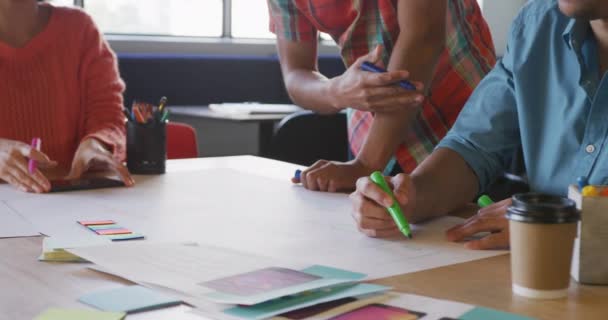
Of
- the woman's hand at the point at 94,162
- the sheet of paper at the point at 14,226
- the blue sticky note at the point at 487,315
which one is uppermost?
the blue sticky note at the point at 487,315

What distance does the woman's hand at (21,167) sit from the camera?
1.79 meters

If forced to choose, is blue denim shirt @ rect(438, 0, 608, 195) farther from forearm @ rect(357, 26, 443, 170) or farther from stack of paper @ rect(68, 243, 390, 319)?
stack of paper @ rect(68, 243, 390, 319)

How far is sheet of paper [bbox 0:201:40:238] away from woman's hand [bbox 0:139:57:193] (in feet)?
0.65

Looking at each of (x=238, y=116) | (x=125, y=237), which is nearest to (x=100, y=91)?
(x=125, y=237)

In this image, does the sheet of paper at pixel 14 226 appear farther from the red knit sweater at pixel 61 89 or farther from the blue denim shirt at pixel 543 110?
the blue denim shirt at pixel 543 110

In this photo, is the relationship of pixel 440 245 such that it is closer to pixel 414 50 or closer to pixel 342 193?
pixel 342 193

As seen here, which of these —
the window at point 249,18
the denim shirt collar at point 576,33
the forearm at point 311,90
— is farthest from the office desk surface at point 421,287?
the window at point 249,18

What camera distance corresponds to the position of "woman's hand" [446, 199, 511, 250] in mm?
1292

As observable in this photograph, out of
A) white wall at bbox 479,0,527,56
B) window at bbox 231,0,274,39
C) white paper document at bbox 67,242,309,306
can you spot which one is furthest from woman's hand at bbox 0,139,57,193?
white wall at bbox 479,0,527,56

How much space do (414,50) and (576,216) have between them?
3.16 feet

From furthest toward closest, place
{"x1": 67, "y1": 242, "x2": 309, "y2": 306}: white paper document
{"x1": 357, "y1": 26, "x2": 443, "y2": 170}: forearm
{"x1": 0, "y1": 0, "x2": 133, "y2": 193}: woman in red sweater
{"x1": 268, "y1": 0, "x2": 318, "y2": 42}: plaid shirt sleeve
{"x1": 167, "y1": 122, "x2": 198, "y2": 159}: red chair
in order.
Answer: {"x1": 167, "y1": 122, "x2": 198, "y2": 159}: red chair < {"x1": 0, "y1": 0, "x2": 133, "y2": 193}: woman in red sweater < {"x1": 268, "y1": 0, "x2": 318, "y2": 42}: plaid shirt sleeve < {"x1": 357, "y1": 26, "x2": 443, "y2": 170}: forearm < {"x1": 67, "y1": 242, "x2": 309, "y2": 306}: white paper document

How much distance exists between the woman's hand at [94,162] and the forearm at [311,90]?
19.6 inches

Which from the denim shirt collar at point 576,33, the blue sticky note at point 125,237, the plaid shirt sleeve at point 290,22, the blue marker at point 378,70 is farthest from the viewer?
the plaid shirt sleeve at point 290,22

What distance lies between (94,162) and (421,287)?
116 centimetres
